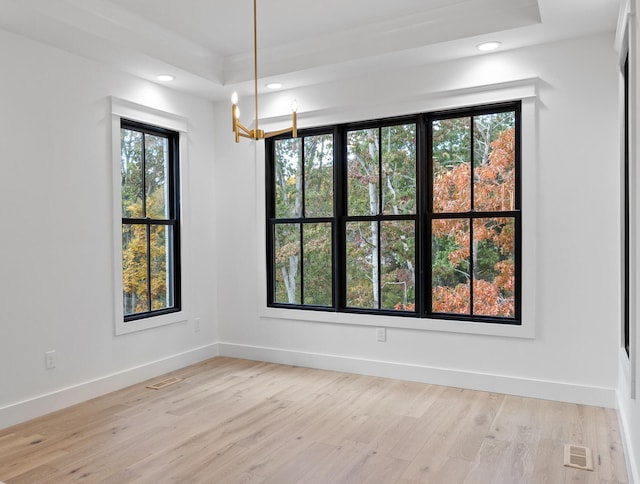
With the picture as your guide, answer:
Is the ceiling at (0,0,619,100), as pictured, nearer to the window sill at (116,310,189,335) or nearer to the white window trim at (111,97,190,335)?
the white window trim at (111,97,190,335)

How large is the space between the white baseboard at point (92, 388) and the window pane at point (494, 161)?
2.97m

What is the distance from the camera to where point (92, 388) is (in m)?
3.89

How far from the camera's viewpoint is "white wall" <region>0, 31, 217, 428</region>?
3354 mm

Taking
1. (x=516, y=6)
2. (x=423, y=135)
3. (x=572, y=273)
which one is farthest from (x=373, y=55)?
(x=572, y=273)

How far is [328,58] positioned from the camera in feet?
13.5

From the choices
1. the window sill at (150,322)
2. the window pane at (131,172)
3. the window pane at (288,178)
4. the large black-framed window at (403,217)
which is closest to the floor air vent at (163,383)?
the window sill at (150,322)

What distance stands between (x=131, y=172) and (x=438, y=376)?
3.08m

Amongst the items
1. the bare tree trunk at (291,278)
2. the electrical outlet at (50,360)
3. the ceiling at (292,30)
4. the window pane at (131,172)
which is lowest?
the electrical outlet at (50,360)

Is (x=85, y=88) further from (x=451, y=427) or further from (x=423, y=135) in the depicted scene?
(x=451, y=427)

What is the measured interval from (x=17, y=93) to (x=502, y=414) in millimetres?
3891

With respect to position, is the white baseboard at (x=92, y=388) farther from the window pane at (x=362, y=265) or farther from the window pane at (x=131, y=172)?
the window pane at (x=362, y=265)

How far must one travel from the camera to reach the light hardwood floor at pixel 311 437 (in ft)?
8.63

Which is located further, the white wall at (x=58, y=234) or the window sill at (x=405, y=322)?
the window sill at (x=405, y=322)

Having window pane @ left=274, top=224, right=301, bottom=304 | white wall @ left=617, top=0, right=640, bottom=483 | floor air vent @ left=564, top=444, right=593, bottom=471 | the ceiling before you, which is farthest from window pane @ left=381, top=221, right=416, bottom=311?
white wall @ left=617, top=0, right=640, bottom=483
